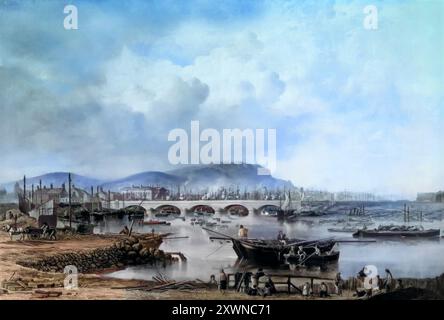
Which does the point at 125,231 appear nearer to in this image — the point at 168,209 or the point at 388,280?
the point at 168,209

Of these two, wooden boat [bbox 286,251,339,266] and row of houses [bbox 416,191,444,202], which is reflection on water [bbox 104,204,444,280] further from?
row of houses [bbox 416,191,444,202]

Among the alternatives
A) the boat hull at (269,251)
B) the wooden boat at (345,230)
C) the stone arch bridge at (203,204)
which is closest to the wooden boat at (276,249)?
the boat hull at (269,251)

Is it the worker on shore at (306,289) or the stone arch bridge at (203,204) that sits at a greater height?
the stone arch bridge at (203,204)

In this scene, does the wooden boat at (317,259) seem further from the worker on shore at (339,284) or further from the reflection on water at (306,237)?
the worker on shore at (339,284)

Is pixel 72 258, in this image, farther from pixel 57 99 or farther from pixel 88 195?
pixel 57 99

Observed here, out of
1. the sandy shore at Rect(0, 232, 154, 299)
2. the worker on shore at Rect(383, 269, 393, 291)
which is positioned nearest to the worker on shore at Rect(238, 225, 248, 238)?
the sandy shore at Rect(0, 232, 154, 299)

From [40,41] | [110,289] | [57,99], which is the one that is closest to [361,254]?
[110,289]
